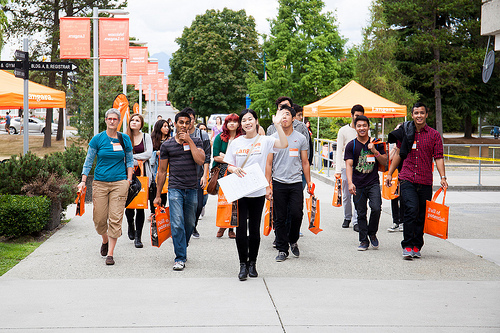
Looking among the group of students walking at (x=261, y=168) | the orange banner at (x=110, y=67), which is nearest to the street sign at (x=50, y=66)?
the group of students walking at (x=261, y=168)

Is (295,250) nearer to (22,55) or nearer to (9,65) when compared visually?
(22,55)

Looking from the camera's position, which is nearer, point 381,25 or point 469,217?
point 469,217

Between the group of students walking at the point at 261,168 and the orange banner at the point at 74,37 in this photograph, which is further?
the orange banner at the point at 74,37

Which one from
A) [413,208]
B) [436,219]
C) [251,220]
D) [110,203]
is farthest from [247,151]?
[436,219]

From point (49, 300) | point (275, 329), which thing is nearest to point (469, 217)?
point (275, 329)

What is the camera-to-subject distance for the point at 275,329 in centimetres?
447

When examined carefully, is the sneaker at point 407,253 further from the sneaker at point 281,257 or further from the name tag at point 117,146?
the name tag at point 117,146

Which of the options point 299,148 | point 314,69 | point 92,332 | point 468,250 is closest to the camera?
point 92,332

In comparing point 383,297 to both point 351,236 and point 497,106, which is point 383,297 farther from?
point 497,106

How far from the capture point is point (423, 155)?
7109 mm

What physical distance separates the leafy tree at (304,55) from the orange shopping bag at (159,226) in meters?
32.8

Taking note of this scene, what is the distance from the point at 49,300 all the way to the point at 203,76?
181ft

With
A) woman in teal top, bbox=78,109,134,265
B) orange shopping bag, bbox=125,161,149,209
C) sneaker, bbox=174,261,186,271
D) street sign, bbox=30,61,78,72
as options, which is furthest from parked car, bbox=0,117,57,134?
sneaker, bbox=174,261,186,271

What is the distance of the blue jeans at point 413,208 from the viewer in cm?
711
